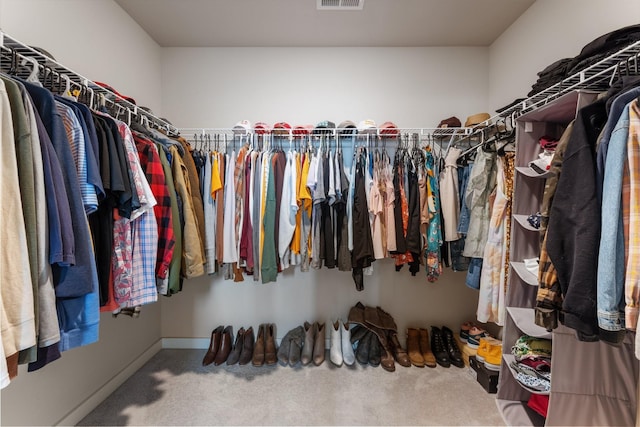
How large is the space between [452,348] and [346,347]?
A: 83cm

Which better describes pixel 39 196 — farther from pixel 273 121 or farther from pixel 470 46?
pixel 470 46

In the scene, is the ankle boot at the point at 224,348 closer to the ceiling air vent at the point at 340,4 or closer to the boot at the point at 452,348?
the boot at the point at 452,348

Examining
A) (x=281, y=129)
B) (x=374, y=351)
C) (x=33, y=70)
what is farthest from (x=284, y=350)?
→ (x=33, y=70)

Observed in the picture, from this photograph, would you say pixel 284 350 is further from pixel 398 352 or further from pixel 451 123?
pixel 451 123

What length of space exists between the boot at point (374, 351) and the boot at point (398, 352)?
14 cm

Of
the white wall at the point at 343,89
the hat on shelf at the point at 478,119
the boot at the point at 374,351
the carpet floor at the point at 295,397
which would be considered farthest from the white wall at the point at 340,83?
the carpet floor at the point at 295,397

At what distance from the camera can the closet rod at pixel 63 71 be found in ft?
2.77

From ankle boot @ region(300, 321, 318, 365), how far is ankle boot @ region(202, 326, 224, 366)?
68 cm

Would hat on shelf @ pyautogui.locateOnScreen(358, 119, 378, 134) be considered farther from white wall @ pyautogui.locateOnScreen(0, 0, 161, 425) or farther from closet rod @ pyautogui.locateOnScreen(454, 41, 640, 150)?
white wall @ pyautogui.locateOnScreen(0, 0, 161, 425)

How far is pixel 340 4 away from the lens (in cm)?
167

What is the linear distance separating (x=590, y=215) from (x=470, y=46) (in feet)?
6.47

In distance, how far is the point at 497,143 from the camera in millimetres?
1552

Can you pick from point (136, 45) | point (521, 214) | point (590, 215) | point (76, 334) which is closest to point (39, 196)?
point (76, 334)

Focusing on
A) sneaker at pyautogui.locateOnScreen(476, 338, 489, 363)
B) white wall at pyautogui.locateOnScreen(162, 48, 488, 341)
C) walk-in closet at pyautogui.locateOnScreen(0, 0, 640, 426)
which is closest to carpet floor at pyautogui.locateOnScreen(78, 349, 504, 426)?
walk-in closet at pyautogui.locateOnScreen(0, 0, 640, 426)
